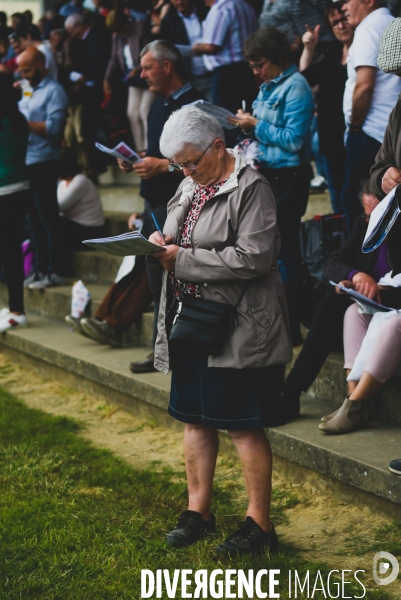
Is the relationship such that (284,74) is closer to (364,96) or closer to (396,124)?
(364,96)

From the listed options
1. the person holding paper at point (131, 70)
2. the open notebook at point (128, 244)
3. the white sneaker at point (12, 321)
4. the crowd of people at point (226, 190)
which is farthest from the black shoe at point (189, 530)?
the person holding paper at point (131, 70)

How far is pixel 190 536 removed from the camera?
3703mm

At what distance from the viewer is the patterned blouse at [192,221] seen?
11.5 feet

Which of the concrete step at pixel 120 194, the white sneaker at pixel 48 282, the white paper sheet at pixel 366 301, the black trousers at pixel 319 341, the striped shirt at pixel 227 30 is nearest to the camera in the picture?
the white paper sheet at pixel 366 301

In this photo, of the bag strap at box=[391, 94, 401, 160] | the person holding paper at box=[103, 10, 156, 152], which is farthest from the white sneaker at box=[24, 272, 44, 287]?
the bag strap at box=[391, 94, 401, 160]

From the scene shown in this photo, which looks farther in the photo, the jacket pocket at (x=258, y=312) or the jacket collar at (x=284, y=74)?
the jacket collar at (x=284, y=74)

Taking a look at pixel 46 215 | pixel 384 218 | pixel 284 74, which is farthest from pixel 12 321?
pixel 384 218

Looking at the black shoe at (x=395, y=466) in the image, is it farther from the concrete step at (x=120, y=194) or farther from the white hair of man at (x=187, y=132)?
the concrete step at (x=120, y=194)

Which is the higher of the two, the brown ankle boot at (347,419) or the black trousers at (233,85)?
the black trousers at (233,85)

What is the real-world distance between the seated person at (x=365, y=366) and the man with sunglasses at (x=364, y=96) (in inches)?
41.4

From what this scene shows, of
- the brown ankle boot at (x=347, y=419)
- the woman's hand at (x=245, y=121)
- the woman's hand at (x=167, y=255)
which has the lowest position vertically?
the brown ankle boot at (x=347, y=419)

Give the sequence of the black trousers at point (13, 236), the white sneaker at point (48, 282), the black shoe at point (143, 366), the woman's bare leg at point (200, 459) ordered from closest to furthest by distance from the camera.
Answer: the woman's bare leg at point (200, 459) → the black shoe at point (143, 366) → the black trousers at point (13, 236) → the white sneaker at point (48, 282)

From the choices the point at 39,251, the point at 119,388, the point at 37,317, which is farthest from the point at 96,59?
the point at 119,388

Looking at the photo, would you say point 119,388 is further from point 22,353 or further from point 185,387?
point 185,387
